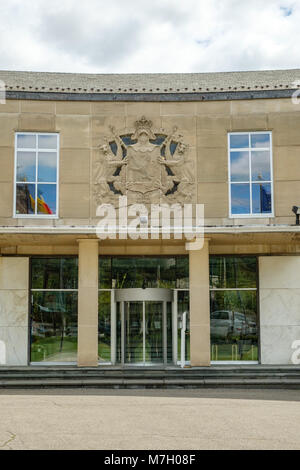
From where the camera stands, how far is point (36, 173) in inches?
867

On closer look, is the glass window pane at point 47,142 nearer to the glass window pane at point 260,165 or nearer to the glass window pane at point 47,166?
the glass window pane at point 47,166

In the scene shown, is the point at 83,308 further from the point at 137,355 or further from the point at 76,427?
the point at 76,427

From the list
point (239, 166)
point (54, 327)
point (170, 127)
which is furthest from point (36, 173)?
point (239, 166)

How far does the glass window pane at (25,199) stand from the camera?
2180cm

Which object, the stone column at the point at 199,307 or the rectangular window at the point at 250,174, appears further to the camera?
the rectangular window at the point at 250,174

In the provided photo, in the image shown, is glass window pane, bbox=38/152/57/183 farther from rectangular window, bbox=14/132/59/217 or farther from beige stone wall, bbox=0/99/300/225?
beige stone wall, bbox=0/99/300/225

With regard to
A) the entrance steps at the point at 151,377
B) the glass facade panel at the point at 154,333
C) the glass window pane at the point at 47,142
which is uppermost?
the glass window pane at the point at 47,142

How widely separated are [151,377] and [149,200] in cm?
558

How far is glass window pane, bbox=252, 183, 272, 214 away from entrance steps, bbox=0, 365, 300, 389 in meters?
4.95

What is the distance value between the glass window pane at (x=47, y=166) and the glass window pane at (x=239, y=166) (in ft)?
18.7

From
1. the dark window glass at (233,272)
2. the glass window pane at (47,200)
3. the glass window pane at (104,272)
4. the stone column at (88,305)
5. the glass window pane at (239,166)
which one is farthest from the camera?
the glass window pane at (104,272)

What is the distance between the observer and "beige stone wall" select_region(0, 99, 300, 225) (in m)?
21.7

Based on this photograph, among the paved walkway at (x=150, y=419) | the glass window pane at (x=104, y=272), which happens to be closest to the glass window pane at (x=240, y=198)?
the glass window pane at (x=104, y=272)

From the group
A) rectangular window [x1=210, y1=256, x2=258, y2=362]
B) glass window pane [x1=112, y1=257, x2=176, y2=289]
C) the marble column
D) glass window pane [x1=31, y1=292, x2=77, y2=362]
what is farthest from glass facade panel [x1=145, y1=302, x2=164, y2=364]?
the marble column
